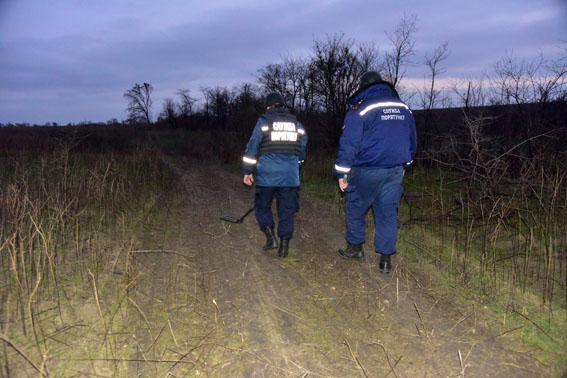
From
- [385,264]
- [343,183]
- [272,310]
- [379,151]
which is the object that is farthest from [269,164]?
[272,310]

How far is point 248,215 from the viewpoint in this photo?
23.4 ft

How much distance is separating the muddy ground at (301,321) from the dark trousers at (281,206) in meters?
0.35

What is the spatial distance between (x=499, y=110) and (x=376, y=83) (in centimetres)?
711

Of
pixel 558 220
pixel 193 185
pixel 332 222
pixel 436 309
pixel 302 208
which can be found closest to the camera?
pixel 436 309

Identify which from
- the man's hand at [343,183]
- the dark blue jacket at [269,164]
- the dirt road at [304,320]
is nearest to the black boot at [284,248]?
the dirt road at [304,320]

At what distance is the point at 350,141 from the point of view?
4.27 m

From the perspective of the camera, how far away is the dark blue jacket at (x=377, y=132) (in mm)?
4164

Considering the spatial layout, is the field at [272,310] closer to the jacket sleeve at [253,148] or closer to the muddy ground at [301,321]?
the muddy ground at [301,321]

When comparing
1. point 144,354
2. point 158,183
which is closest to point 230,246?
point 144,354

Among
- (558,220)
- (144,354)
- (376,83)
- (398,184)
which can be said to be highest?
(376,83)

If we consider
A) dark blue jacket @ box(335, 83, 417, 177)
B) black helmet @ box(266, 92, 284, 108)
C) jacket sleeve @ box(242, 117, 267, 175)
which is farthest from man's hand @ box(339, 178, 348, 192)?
black helmet @ box(266, 92, 284, 108)

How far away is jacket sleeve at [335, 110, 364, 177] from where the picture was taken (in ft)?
13.9

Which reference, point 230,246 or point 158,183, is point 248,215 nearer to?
point 230,246

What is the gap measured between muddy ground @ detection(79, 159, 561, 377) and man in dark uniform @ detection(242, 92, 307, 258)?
0.56 metres
